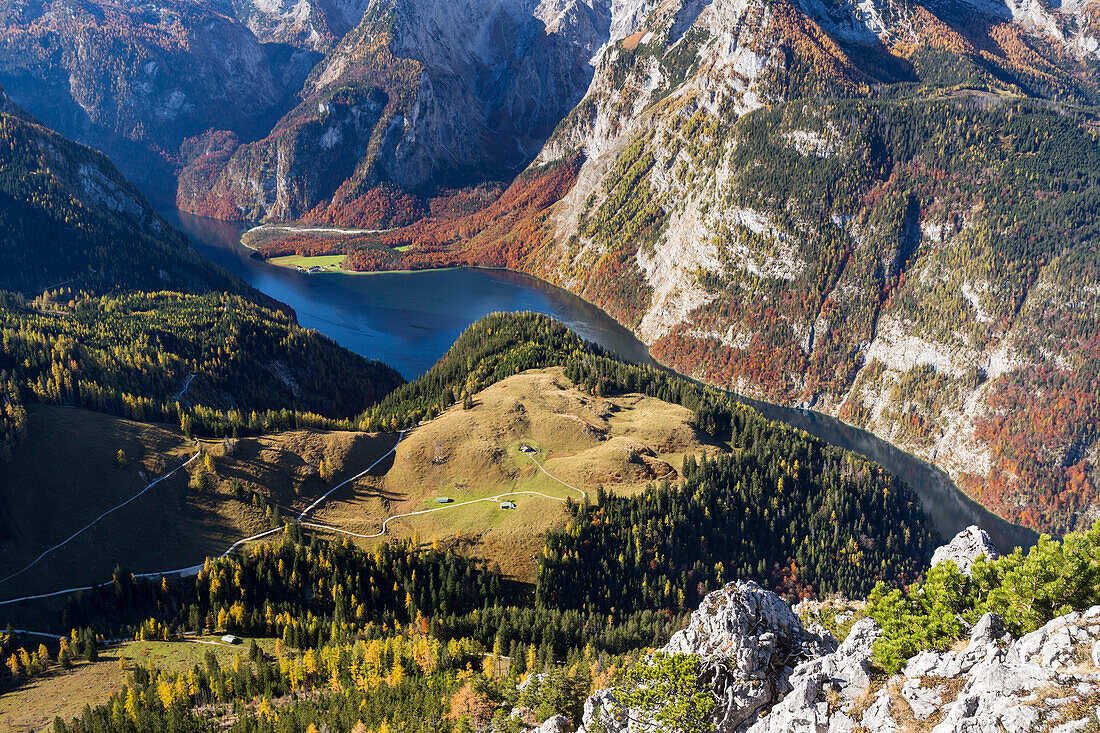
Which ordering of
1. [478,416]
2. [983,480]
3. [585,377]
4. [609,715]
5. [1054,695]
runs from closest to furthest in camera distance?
[1054,695]
[609,715]
[478,416]
[585,377]
[983,480]

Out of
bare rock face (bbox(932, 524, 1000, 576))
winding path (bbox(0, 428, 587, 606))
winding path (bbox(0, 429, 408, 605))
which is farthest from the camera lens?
winding path (bbox(0, 428, 587, 606))

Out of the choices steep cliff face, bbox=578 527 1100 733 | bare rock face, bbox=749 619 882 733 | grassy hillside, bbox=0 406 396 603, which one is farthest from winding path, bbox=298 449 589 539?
bare rock face, bbox=749 619 882 733

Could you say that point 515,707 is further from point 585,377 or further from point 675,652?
point 585,377

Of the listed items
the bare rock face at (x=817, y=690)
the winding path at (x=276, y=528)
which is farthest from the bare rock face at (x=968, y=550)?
the winding path at (x=276, y=528)

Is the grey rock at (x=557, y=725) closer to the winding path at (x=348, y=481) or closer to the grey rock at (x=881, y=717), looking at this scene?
the grey rock at (x=881, y=717)

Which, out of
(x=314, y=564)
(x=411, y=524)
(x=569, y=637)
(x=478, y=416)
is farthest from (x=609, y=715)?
(x=478, y=416)

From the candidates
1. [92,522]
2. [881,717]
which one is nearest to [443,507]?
[92,522]

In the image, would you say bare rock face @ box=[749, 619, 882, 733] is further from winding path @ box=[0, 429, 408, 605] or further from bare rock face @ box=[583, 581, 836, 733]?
winding path @ box=[0, 429, 408, 605]
